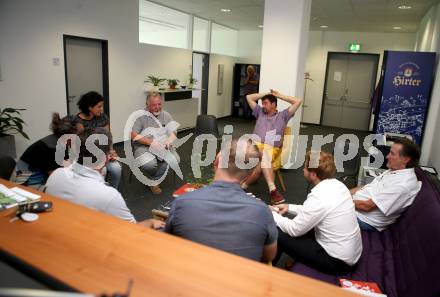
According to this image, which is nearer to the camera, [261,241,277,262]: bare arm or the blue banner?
[261,241,277,262]: bare arm

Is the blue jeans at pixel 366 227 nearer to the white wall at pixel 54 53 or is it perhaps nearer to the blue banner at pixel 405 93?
the blue banner at pixel 405 93

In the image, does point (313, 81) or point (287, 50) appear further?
point (313, 81)

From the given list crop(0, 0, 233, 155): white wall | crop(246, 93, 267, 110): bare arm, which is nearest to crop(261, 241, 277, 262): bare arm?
crop(246, 93, 267, 110): bare arm

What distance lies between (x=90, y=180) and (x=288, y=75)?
3610mm

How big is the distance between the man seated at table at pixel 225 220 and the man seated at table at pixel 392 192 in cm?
128

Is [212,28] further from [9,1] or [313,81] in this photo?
[9,1]

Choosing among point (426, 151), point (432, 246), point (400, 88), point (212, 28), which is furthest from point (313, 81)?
point (432, 246)

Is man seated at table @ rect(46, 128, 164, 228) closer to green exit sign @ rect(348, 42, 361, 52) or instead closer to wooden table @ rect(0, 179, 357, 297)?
wooden table @ rect(0, 179, 357, 297)

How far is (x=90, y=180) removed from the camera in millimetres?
1745

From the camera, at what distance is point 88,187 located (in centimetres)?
171

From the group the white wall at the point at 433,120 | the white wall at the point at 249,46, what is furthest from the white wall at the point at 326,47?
the white wall at the point at 433,120

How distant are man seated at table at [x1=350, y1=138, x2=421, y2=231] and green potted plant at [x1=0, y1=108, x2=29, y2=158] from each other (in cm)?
406

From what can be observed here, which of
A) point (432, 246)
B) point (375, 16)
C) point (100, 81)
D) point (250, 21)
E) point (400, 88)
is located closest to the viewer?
point (432, 246)

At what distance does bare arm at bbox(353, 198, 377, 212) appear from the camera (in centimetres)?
244
